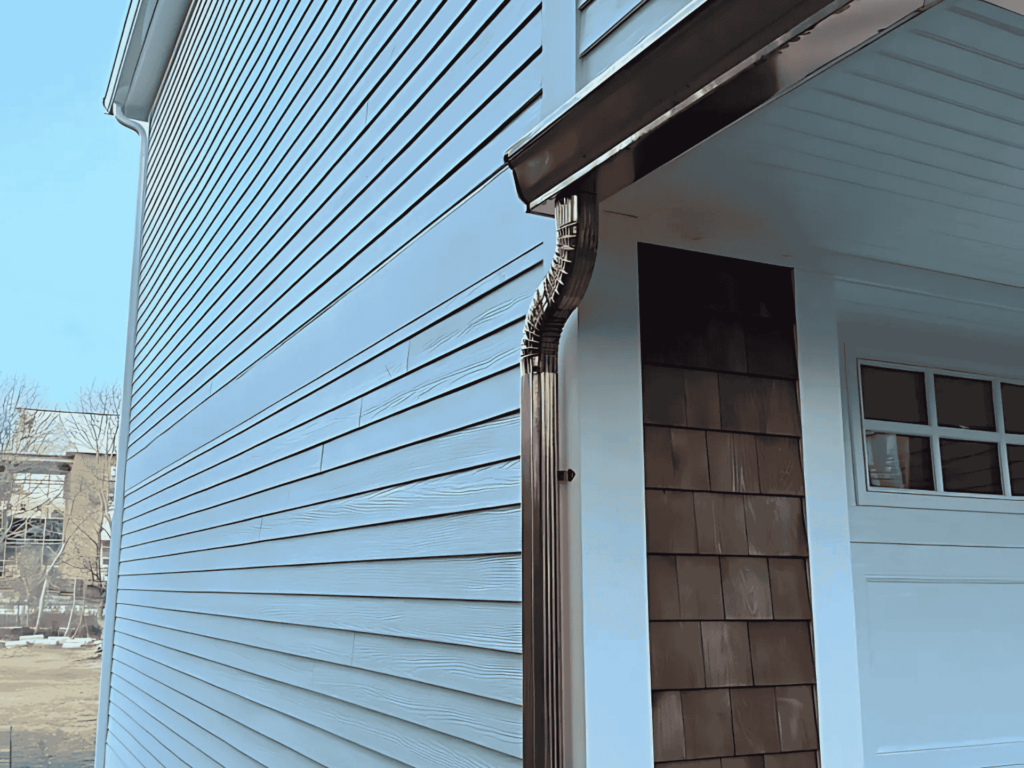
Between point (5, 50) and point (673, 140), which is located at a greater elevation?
point (5, 50)

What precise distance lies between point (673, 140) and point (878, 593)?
1549mm

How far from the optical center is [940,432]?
252 cm

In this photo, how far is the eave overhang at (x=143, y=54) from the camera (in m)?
6.13

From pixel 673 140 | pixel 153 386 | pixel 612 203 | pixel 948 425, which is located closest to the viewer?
pixel 673 140

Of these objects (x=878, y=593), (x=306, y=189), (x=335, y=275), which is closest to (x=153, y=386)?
(x=306, y=189)

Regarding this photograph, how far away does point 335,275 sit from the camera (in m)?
2.98

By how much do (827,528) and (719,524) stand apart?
28cm

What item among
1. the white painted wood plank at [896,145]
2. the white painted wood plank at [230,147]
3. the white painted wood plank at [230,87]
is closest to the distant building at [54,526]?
→ the white painted wood plank at [230,147]

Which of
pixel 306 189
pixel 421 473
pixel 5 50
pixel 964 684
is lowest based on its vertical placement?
pixel 964 684

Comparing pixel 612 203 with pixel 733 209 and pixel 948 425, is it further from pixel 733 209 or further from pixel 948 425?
pixel 948 425

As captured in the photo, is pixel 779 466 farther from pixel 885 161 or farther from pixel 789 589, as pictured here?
pixel 885 161

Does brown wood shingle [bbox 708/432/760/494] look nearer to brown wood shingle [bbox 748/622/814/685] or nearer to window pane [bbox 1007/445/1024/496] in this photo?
brown wood shingle [bbox 748/622/814/685]

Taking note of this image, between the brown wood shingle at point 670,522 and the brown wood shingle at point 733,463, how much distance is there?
8cm

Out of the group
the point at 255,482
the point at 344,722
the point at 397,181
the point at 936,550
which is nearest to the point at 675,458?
the point at 936,550
